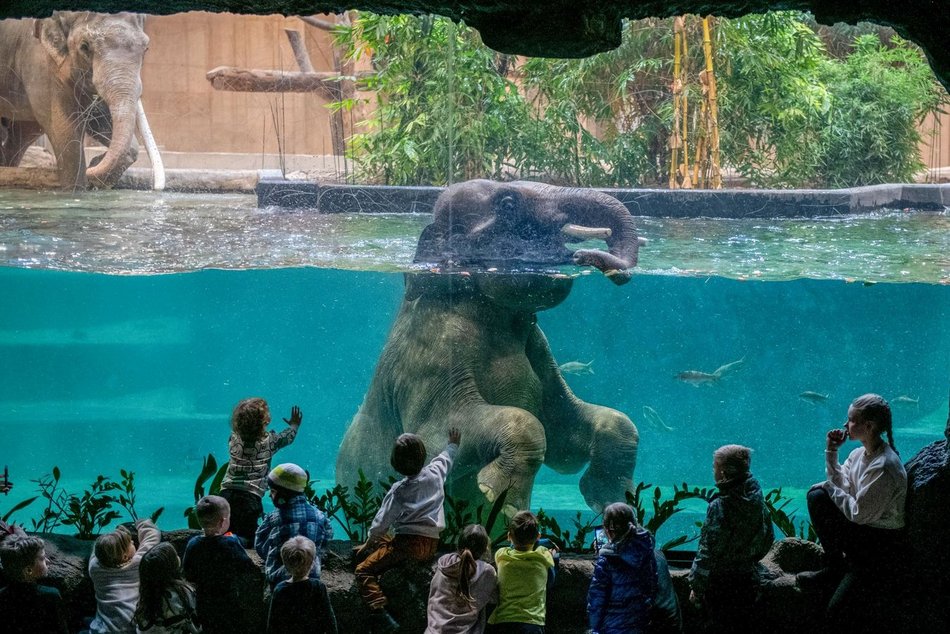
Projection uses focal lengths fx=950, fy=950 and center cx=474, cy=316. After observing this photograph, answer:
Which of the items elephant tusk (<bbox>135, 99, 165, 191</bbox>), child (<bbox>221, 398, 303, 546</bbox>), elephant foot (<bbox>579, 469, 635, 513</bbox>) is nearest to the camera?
child (<bbox>221, 398, 303, 546</bbox>)

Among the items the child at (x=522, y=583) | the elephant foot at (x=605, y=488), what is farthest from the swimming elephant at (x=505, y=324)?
the child at (x=522, y=583)

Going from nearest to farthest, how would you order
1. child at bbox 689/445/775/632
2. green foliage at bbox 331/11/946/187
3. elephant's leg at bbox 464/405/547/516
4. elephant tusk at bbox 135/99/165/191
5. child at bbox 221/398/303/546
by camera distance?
child at bbox 689/445/775/632
child at bbox 221/398/303/546
elephant's leg at bbox 464/405/547/516
green foliage at bbox 331/11/946/187
elephant tusk at bbox 135/99/165/191

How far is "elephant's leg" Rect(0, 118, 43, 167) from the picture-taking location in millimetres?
7512

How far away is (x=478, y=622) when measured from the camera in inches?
157

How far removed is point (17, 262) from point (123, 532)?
Answer: 6.88 m

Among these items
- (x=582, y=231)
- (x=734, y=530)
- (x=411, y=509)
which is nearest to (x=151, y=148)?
(x=582, y=231)

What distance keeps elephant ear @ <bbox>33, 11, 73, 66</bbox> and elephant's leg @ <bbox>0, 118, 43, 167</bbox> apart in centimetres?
60

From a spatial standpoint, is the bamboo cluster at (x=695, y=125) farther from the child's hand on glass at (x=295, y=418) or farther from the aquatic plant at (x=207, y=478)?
the aquatic plant at (x=207, y=478)

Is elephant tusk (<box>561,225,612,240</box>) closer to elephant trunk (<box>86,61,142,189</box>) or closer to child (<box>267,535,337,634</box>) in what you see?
elephant trunk (<box>86,61,142,189</box>)

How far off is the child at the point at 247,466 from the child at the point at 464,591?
115 centimetres

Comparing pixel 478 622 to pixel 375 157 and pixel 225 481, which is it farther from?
pixel 375 157

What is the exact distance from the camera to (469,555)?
3.93 meters

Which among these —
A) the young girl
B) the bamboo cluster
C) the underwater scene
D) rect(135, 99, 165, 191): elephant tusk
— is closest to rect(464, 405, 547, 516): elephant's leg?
the underwater scene

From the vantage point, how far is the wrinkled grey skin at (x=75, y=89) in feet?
24.2
